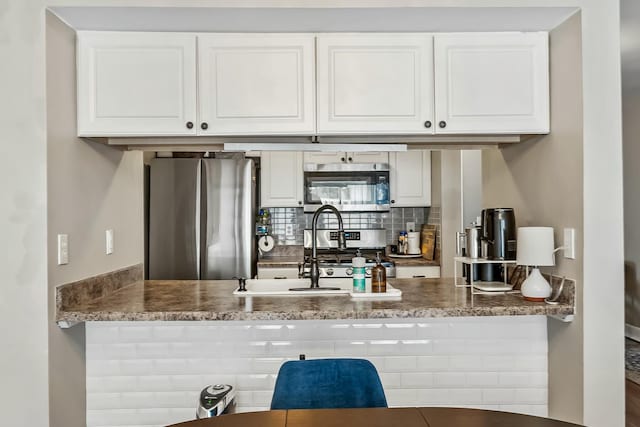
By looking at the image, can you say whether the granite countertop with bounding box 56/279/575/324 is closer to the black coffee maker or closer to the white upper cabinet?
the black coffee maker

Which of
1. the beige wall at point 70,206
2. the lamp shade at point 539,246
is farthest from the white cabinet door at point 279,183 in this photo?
the lamp shade at point 539,246

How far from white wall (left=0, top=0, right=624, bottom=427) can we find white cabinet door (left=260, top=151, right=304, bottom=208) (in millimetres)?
2799

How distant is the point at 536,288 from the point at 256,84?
4.83 feet

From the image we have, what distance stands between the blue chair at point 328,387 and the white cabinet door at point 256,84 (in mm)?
1037

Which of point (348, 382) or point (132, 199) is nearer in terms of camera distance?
point (348, 382)

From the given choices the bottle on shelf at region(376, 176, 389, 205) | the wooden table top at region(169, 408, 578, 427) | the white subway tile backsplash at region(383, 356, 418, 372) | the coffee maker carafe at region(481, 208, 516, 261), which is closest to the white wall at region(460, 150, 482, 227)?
the bottle on shelf at region(376, 176, 389, 205)

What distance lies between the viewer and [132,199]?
9.13ft

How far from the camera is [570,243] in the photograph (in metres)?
2.03

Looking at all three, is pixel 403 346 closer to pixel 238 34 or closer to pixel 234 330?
pixel 234 330

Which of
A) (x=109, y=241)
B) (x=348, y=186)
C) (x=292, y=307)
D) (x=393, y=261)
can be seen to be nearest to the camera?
(x=292, y=307)

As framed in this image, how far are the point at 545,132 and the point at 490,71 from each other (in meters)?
0.36

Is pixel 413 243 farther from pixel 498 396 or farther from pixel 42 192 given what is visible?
pixel 42 192

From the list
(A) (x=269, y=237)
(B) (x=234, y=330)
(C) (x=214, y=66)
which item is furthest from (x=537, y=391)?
(A) (x=269, y=237)

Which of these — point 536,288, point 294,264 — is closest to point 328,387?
point 536,288
